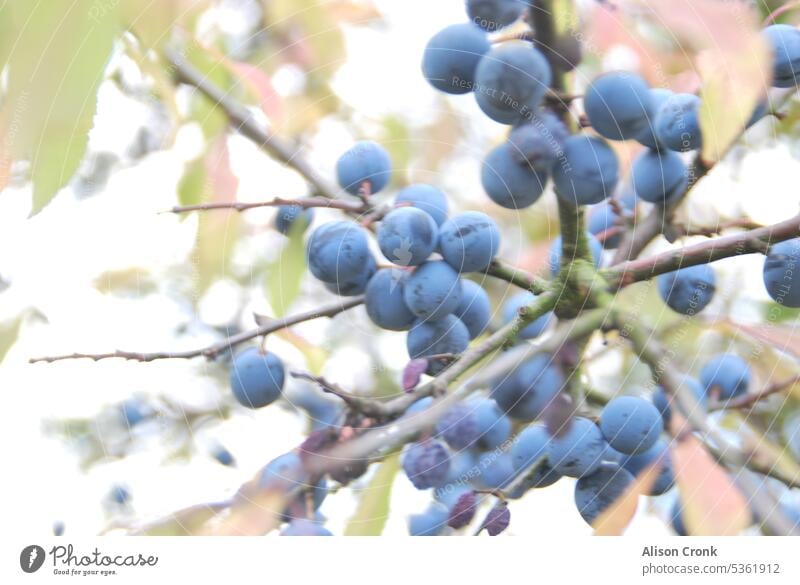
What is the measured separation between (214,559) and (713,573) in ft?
1.10

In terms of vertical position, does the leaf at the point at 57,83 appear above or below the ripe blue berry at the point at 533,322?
above

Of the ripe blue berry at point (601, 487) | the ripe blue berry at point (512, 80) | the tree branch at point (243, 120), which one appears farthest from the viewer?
the tree branch at point (243, 120)

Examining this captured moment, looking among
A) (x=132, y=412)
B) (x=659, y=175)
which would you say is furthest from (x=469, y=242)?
(x=132, y=412)

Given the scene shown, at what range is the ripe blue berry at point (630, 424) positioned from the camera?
1.42ft

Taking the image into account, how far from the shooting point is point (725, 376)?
0.53 m

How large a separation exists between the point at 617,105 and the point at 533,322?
0.38ft

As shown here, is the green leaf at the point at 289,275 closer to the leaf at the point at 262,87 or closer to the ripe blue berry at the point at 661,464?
the leaf at the point at 262,87

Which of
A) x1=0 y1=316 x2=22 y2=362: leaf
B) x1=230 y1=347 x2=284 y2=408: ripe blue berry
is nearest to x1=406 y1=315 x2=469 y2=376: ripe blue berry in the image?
x1=230 y1=347 x2=284 y2=408: ripe blue berry

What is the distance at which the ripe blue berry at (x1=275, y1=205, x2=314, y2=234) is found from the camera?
21.6 inches

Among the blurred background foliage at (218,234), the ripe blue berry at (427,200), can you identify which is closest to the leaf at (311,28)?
the blurred background foliage at (218,234)

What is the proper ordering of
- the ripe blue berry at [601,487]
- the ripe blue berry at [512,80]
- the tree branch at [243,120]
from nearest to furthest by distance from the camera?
the ripe blue berry at [512,80]
the ripe blue berry at [601,487]
the tree branch at [243,120]

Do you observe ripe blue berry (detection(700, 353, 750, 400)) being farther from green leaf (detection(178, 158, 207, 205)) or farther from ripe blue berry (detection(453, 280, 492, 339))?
green leaf (detection(178, 158, 207, 205))

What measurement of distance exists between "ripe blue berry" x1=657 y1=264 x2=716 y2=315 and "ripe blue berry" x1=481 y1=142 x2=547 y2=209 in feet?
0.40

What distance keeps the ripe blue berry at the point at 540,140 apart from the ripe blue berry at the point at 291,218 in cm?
21
